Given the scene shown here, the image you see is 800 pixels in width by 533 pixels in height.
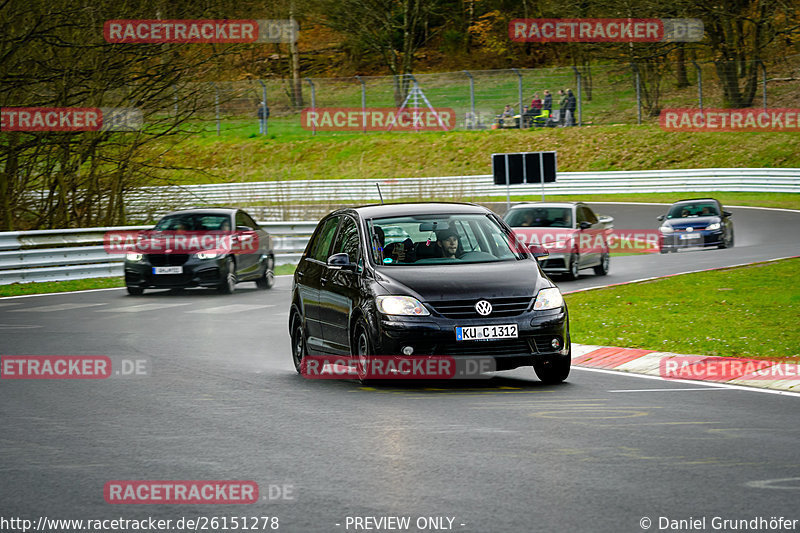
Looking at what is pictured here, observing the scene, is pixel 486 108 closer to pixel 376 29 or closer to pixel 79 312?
pixel 376 29

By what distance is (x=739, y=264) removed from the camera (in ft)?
78.4

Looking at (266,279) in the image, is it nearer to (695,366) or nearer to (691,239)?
(695,366)

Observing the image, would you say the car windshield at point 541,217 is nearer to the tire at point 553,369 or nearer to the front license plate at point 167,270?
the front license plate at point 167,270

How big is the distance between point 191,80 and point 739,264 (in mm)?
13772

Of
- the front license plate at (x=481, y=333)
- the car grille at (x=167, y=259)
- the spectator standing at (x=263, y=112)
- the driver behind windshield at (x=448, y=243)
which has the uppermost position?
the spectator standing at (x=263, y=112)

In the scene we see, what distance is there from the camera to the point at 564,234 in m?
24.1

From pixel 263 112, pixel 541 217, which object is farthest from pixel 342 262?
pixel 263 112

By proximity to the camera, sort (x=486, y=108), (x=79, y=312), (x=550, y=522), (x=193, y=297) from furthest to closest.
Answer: (x=486, y=108) < (x=193, y=297) < (x=79, y=312) < (x=550, y=522)

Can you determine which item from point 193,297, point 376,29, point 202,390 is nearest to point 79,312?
point 193,297

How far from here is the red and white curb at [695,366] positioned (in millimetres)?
10664

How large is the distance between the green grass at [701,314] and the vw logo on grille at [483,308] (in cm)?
356

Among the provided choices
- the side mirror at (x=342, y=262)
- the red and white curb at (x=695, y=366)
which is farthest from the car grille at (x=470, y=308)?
the red and white curb at (x=695, y=366)

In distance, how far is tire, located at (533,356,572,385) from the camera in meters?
10.4

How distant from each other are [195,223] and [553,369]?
13261 mm
